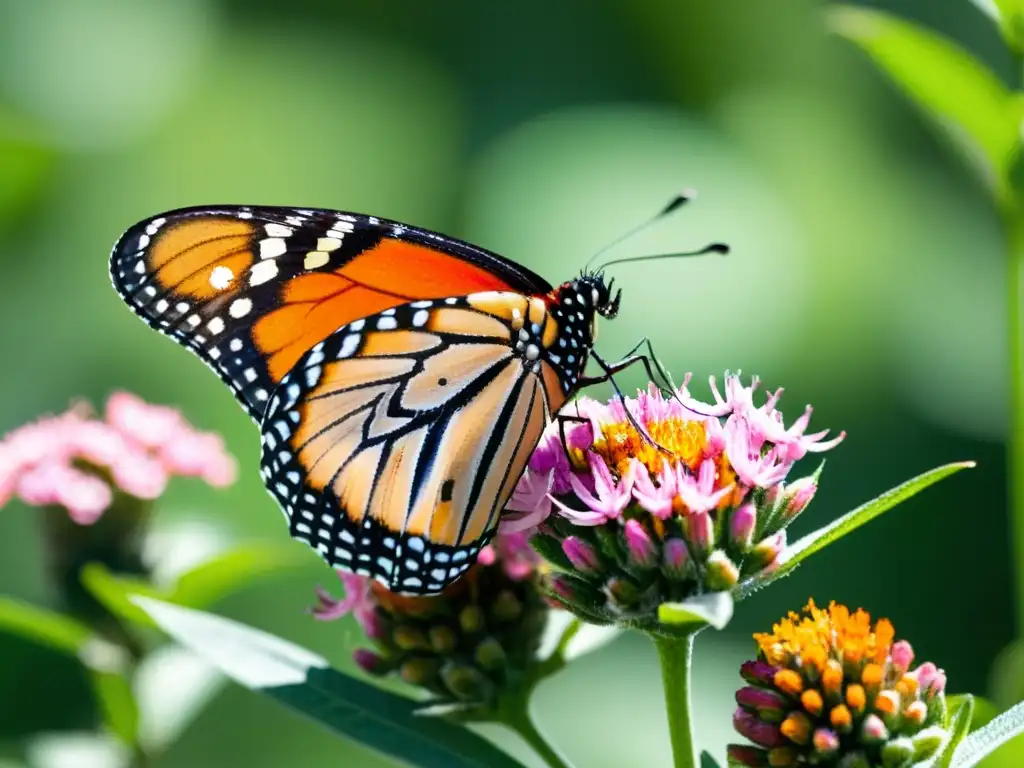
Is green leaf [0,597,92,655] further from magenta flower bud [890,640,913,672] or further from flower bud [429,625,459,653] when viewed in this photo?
magenta flower bud [890,640,913,672]

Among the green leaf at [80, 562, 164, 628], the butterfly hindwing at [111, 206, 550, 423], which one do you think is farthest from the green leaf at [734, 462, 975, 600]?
the green leaf at [80, 562, 164, 628]

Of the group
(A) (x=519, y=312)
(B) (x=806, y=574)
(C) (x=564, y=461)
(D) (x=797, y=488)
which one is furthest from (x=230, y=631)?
(B) (x=806, y=574)

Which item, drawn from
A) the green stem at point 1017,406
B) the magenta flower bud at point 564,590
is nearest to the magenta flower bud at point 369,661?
the magenta flower bud at point 564,590

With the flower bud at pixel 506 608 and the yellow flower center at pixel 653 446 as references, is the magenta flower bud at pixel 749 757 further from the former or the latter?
the flower bud at pixel 506 608

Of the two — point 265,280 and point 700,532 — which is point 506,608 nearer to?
point 700,532

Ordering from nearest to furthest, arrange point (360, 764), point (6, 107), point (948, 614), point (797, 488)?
point (797, 488) < point (360, 764) < point (948, 614) < point (6, 107)

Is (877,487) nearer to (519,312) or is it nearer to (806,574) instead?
(806,574)

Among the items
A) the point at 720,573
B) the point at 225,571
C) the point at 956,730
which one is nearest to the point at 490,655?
the point at 720,573
